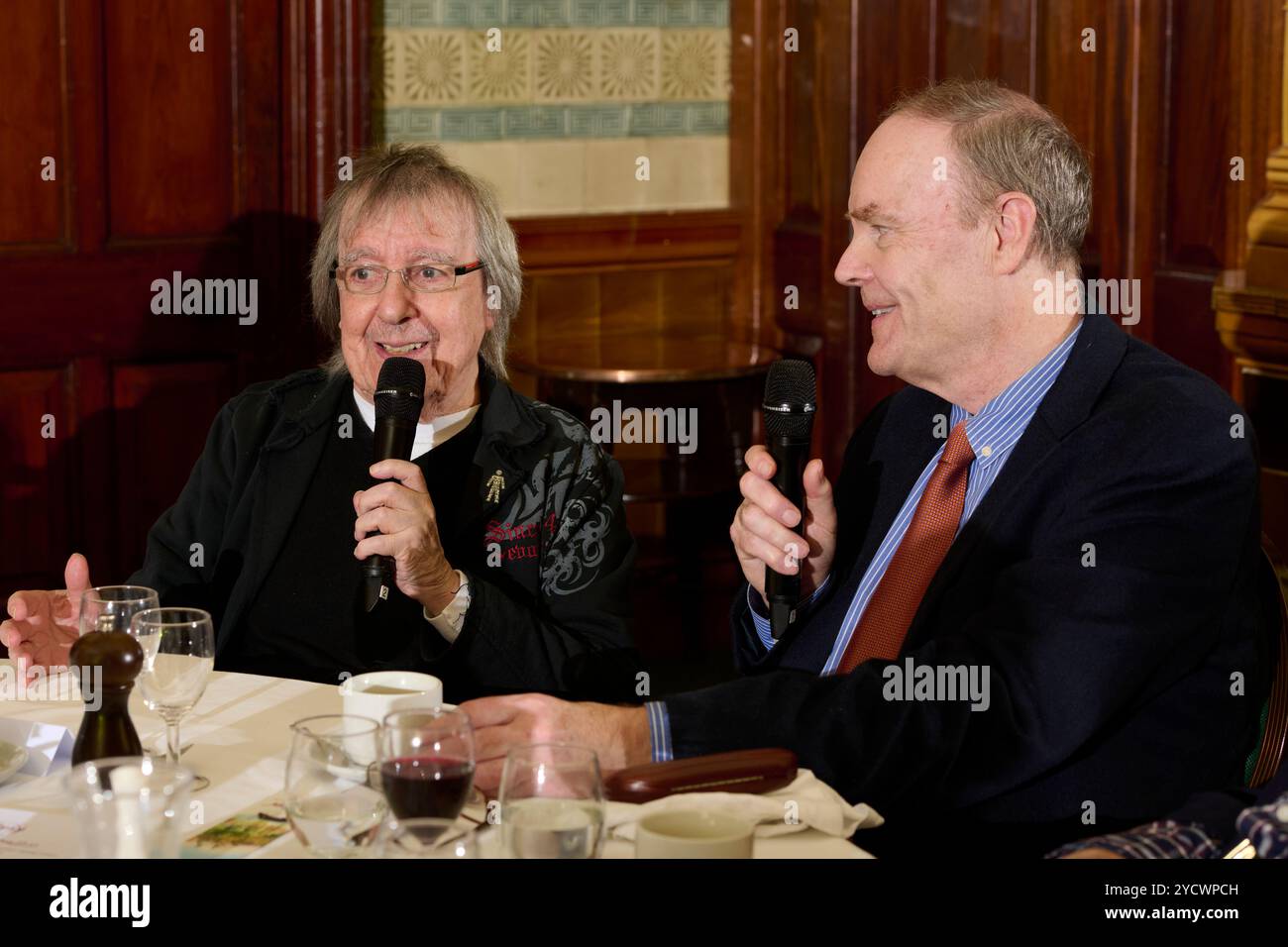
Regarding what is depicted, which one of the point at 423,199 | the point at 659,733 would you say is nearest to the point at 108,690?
the point at 659,733

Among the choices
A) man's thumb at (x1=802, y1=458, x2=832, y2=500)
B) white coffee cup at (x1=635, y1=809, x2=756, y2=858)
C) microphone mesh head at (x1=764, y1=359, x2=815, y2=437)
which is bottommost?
white coffee cup at (x1=635, y1=809, x2=756, y2=858)

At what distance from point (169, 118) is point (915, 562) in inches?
112

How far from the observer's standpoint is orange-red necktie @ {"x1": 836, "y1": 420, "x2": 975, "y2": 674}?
2127mm

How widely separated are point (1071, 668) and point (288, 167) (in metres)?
3.18

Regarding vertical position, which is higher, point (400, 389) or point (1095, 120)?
point (1095, 120)

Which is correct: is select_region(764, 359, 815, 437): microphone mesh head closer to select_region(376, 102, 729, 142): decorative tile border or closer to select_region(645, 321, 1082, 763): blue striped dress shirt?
select_region(645, 321, 1082, 763): blue striped dress shirt

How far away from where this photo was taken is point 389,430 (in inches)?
86.3

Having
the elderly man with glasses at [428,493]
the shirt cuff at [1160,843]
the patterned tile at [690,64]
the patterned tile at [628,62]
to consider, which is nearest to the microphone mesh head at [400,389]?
the elderly man with glasses at [428,493]

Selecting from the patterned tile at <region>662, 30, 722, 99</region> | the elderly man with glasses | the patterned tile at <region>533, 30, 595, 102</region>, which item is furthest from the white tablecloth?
the patterned tile at <region>662, 30, 722, 99</region>

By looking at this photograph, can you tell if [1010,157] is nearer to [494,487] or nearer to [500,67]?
[494,487]

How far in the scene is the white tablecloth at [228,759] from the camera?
151 centimetres

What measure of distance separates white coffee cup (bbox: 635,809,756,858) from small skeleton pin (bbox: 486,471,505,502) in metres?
1.09

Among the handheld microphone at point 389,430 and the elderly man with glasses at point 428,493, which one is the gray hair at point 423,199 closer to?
the elderly man with glasses at point 428,493

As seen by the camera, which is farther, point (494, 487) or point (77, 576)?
point (494, 487)
